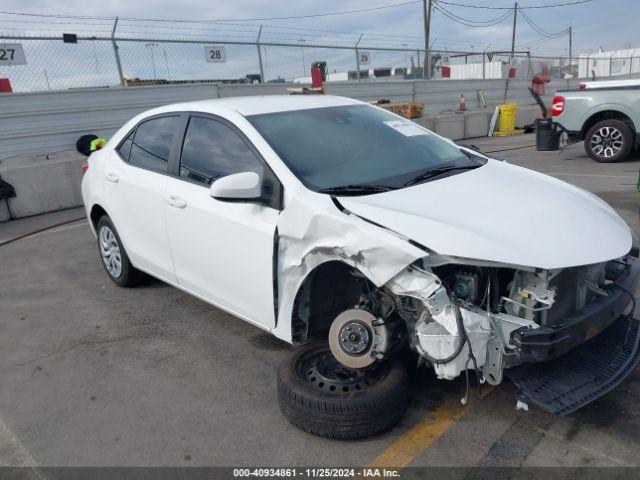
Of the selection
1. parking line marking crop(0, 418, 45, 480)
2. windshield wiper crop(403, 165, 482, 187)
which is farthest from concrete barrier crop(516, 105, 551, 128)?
parking line marking crop(0, 418, 45, 480)

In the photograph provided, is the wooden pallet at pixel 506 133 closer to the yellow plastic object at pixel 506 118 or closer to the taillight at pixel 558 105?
the yellow plastic object at pixel 506 118

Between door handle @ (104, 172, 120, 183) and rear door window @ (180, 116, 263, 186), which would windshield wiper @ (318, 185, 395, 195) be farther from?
door handle @ (104, 172, 120, 183)

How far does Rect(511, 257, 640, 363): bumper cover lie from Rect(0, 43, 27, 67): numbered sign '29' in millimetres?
10816

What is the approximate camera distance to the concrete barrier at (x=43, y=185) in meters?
8.49

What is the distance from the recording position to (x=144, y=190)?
4.12 metres

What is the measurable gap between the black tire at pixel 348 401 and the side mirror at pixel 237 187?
100cm

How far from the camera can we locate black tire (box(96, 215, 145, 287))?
477 centimetres

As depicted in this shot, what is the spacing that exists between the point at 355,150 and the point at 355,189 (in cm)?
55

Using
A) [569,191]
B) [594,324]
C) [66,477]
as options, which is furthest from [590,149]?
[66,477]

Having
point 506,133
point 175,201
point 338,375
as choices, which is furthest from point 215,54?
point 338,375

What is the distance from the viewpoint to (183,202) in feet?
12.0

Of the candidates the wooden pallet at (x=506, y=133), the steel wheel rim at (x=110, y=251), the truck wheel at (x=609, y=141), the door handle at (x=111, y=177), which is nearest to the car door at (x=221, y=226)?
the door handle at (x=111, y=177)

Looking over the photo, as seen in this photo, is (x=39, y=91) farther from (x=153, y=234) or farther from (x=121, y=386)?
(x=121, y=386)

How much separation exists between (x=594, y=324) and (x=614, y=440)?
56 cm
